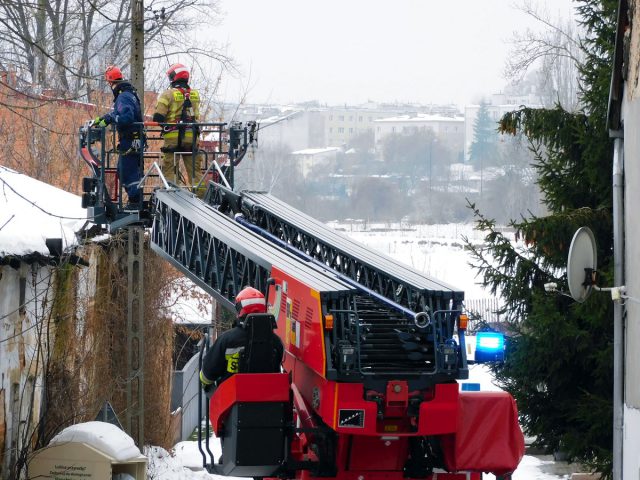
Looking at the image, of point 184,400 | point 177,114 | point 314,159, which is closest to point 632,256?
point 177,114

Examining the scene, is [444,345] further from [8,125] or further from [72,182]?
[8,125]

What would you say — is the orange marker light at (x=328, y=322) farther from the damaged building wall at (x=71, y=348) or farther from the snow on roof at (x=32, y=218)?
the damaged building wall at (x=71, y=348)

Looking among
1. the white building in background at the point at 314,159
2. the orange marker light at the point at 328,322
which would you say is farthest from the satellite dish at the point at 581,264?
the white building in background at the point at 314,159

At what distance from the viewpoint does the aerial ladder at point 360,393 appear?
9492mm

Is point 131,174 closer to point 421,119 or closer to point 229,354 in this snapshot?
point 229,354

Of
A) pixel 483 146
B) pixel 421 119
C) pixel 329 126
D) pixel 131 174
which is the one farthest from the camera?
pixel 329 126

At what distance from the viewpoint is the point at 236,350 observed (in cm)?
980

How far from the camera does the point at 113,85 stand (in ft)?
49.6

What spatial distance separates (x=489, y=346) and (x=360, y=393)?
5.28 ft

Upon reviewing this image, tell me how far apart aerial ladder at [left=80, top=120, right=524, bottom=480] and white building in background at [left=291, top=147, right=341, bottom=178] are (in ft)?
372

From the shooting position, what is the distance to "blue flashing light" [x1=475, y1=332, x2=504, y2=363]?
10.4 m

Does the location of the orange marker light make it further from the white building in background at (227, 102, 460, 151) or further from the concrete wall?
the white building in background at (227, 102, 460, 151)

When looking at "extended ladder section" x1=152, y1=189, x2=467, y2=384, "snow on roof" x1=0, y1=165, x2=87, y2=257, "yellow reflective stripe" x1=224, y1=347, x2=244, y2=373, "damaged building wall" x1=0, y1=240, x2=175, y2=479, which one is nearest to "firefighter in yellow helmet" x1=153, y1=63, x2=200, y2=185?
"snow on roof" x1=0, y1=165, x2=87, y2=257

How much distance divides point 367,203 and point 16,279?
94162 millimetres
